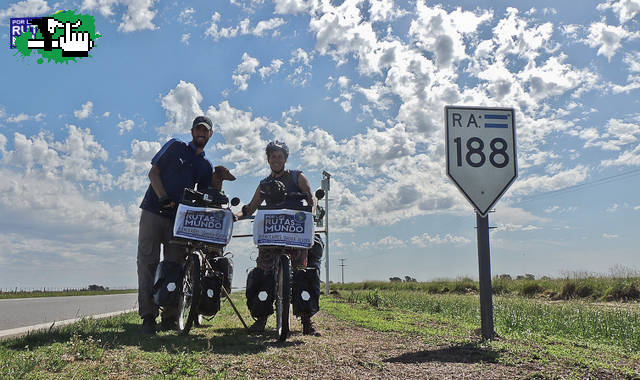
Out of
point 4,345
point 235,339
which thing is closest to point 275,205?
point 235,339

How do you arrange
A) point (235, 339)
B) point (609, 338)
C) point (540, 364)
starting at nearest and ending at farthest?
point (540, 364), point (235, 339), point (609, 338)

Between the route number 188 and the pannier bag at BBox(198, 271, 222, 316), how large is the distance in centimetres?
301

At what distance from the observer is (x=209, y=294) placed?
5410 mm

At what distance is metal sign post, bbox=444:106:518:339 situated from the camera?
544 centimetres

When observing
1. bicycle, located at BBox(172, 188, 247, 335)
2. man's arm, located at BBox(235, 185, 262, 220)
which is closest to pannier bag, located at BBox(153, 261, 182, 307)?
bicycle, located at BBox(172, 188, 247, 335)

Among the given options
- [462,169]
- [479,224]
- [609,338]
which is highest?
[462,169]

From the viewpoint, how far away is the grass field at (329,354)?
11.3 ft

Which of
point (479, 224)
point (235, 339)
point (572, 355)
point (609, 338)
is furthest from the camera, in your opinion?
point (609, 338)

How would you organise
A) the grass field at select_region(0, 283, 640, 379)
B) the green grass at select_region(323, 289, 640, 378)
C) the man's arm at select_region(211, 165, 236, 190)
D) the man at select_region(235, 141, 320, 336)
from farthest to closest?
1. the man's arm at select_region(211, 165, 236, 190)
2. the man at select_region(235, 141, 320, 336)
3. the green grass at select_region(323, 289, 640, 378)
4. the grass field at select_region(0, 283, 640, 379)

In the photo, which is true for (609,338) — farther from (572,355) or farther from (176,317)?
(176,317)

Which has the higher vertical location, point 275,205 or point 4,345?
point 275,205

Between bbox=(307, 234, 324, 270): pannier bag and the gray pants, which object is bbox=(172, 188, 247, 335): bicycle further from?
bbox=(307, 234, 324, 270): pannier bag

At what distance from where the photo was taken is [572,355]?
13.5ft

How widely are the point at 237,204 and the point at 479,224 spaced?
2762 mm
